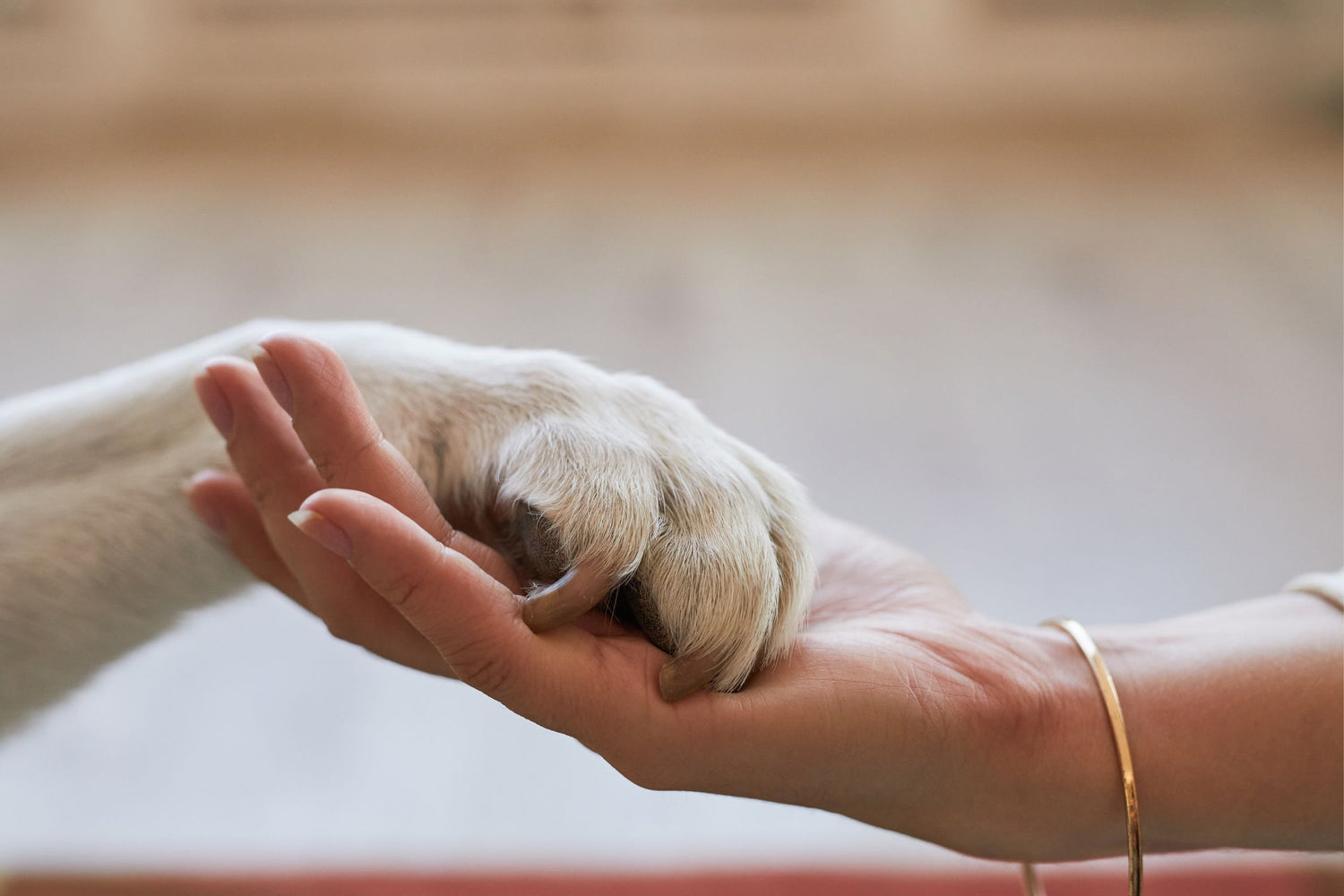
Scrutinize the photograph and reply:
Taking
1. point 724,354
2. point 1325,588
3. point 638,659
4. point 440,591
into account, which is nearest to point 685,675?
point 638,659

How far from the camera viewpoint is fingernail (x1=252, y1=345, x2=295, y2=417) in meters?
0.64

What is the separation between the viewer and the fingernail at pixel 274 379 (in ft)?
2.11

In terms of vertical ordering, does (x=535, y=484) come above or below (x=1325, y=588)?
above

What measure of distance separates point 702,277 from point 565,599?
2.24 m

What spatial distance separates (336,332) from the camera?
0.87m

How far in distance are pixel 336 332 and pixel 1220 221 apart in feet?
9.57

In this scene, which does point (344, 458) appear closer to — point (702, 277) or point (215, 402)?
point (215, 402)

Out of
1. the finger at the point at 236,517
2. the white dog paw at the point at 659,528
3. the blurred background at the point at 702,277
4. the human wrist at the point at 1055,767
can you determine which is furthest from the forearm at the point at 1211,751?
the finger at the point at 236,517

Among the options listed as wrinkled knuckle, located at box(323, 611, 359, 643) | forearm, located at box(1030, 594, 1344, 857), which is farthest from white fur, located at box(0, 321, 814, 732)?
forearm, located at box(1030, 594, 1344, 857)

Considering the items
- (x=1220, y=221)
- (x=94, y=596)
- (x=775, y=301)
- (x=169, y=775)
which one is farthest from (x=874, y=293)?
(x=94, y=596)

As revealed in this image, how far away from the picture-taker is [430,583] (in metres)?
0.59

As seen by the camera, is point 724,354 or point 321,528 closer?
point 321,528

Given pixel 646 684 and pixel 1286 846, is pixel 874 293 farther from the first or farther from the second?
pixel 646 684

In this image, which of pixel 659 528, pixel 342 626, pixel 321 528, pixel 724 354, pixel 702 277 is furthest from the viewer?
pixel 702 277
